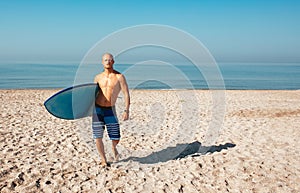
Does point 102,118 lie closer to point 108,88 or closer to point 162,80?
point 108,88

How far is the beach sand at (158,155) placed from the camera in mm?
4734

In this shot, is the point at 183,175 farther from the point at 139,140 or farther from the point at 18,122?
the point at 18,122

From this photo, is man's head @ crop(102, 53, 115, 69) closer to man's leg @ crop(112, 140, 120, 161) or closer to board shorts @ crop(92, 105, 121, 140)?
board shorts @ crop(92, 105, 121, 140)

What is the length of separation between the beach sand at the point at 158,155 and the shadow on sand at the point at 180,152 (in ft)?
0.07

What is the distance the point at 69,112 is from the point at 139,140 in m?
2.48

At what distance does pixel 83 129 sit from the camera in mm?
8422

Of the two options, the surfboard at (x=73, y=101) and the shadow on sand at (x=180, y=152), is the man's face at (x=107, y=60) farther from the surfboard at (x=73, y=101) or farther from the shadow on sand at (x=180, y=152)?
the shadow on sand at (x=180, y=152)

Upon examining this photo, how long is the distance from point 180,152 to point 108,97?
7.89 feet

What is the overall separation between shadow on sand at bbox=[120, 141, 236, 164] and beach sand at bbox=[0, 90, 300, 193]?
2cm

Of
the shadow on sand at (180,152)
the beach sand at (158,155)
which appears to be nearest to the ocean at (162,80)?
the beach sand at (158,155)

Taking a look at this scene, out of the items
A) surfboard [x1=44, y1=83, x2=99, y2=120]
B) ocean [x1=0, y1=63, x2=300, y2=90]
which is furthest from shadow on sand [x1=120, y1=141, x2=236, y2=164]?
ocean [x1=0, y1=63, x2=300, y2=90]

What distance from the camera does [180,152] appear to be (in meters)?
6.59

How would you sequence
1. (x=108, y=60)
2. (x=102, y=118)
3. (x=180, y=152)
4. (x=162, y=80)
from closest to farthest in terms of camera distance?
(x=108, y=60), (x=102, y=118), (x=180, y=152), (x=162, y=80)

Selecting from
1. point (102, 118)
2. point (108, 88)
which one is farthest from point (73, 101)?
point (108, 88)
